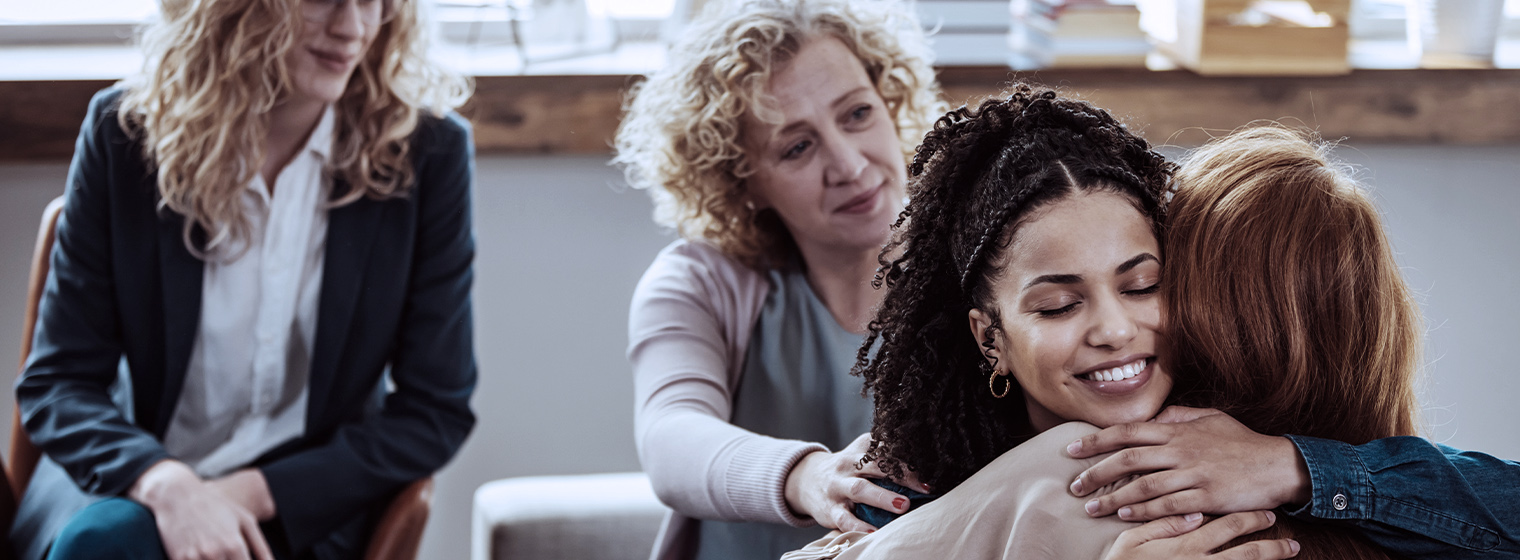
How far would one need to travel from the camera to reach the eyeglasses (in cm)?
159

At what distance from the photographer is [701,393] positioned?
1.37 m

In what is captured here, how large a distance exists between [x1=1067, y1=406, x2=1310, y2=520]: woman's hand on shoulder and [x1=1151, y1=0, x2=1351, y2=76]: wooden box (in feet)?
4.85

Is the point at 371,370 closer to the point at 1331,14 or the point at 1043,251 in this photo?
the point at 1043,251

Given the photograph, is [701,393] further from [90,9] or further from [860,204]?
[90,9]

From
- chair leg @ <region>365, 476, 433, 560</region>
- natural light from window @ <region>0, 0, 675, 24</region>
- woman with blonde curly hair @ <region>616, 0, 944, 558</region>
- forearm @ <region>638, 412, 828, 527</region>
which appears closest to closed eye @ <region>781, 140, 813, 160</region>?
woman with blonde curly hair @ <region>616, 0, 944, 558</region>

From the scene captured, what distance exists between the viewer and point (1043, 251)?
87 centimetres

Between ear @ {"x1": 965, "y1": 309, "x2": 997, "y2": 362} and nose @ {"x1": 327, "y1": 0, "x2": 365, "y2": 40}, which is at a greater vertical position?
nose @ {"x1": 327, "y1": 0, "x2": 365, "y2": 40}

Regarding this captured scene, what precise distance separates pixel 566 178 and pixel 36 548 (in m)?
1.11

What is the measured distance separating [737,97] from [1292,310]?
0.75 m

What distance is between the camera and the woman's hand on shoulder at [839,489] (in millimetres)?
1007

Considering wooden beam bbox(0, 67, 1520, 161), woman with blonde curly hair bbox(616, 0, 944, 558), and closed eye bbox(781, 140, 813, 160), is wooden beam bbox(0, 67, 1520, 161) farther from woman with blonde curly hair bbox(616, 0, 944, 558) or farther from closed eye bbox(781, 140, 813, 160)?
closed eye bbox(781, 140, 813, 160)

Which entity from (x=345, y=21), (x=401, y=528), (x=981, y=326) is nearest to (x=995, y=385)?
(x=981, y=326)

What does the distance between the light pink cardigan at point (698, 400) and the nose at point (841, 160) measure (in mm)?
194

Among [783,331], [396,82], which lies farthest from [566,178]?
[783,331]
